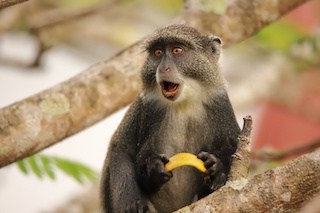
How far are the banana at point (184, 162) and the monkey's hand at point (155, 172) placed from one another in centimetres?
3

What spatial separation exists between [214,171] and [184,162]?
25 centimetres

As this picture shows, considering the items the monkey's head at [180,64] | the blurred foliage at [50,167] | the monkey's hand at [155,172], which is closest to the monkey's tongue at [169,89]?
the monkey's head at [180,64]

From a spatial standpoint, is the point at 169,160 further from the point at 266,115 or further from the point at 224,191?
the point at 266,115

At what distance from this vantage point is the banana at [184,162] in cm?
359

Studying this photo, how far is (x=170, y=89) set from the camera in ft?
13.1

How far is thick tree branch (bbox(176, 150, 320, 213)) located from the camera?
291 centimetres

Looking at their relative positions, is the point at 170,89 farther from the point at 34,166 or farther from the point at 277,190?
the point at 277,190

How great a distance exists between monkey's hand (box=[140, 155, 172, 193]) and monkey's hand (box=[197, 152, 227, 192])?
207 mm

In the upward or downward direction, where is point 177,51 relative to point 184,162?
upward

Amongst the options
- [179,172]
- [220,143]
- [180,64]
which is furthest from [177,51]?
[179,172]

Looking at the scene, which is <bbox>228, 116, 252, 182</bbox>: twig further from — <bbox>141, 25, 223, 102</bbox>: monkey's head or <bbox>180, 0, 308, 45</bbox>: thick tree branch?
<bbox>180, 0, 308, 45</bbox>: thick tree branch

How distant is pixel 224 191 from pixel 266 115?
24.0ft

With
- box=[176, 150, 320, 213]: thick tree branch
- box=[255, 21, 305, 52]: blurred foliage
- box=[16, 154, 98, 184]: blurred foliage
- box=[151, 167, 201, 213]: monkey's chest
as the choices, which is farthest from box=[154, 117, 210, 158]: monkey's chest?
box=[255, 21, 305, 52]: blurred foliage

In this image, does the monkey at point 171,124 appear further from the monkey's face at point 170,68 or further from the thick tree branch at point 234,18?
the thick tree branch at point 234,18
